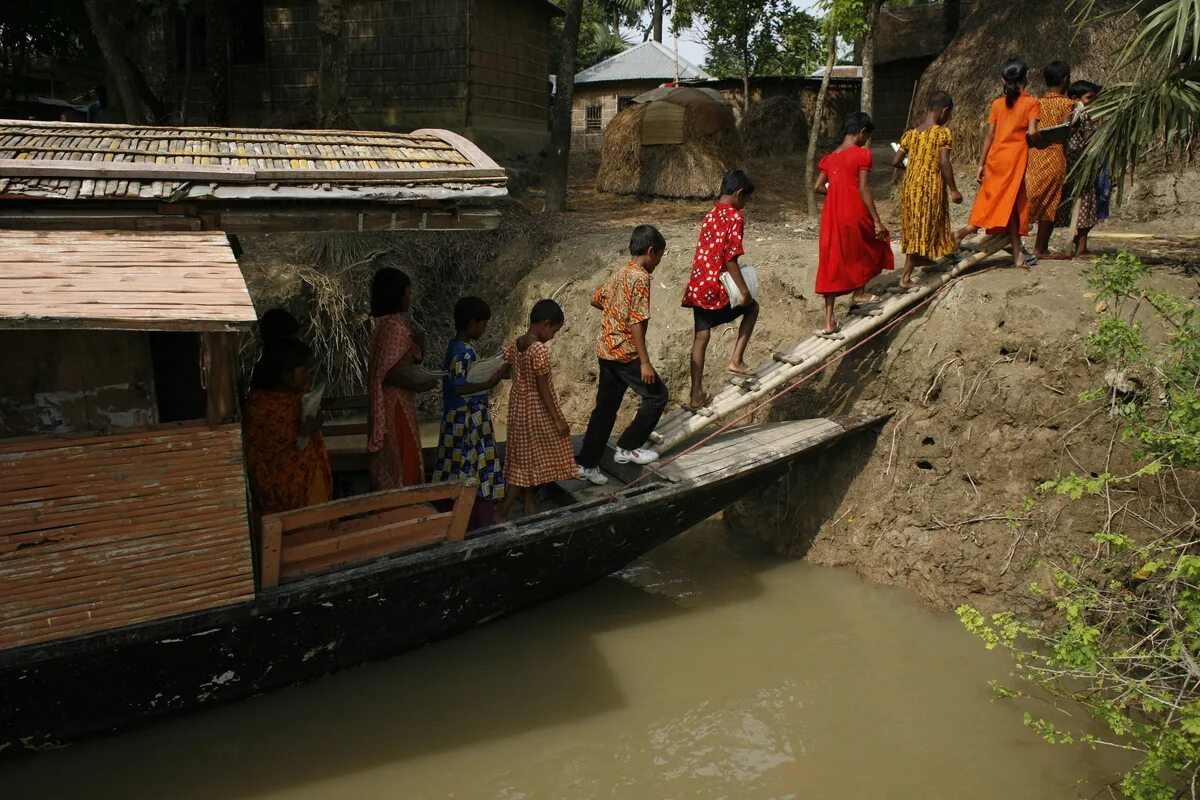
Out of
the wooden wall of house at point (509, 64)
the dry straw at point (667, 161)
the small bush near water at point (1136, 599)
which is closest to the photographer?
the small bush near water at point (1136, 599)

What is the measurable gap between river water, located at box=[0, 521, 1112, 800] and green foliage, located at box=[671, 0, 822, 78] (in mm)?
13735

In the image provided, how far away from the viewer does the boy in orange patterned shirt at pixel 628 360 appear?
16.6ft

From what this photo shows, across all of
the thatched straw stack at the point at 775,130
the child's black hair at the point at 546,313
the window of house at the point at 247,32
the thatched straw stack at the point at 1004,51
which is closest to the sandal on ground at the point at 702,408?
the child's black hair at the point at 546,313

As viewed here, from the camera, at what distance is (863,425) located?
5.71 metres

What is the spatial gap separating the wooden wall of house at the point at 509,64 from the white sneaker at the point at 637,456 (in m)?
9.79

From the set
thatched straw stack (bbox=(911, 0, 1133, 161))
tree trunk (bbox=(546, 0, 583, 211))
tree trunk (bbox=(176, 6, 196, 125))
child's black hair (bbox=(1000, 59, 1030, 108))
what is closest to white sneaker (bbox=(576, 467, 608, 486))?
child's black hair (bbox=(1000, 59, 1030, 108))

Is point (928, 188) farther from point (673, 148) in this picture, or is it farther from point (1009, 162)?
point (673, 148)

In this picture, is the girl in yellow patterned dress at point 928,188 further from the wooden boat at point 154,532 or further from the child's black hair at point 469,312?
the wooden boat at point 154,532

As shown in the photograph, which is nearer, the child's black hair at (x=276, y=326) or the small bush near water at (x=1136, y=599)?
the small bush near water at (x=1136, y=599)

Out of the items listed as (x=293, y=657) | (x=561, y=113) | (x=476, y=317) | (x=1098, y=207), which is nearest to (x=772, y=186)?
(x=561, y=113)

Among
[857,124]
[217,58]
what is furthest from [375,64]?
[857,124]

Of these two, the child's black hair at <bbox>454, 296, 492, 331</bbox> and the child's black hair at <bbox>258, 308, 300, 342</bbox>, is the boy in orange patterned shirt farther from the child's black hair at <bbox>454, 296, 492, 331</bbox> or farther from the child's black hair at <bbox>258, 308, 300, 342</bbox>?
the child's black hair at <bbox>258, 308, 300, 342</bbox>

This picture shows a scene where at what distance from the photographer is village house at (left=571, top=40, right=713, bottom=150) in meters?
22.9

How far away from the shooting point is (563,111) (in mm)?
10938
